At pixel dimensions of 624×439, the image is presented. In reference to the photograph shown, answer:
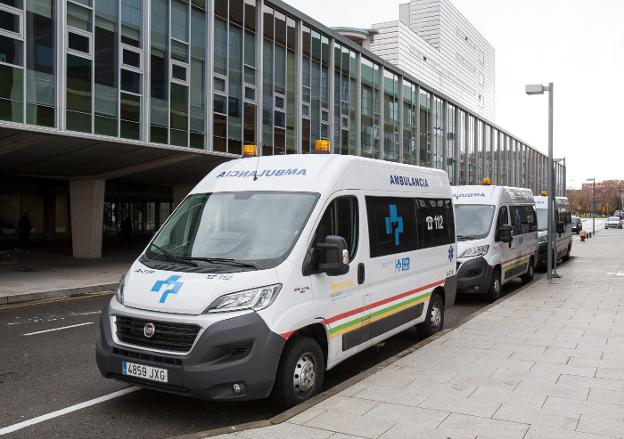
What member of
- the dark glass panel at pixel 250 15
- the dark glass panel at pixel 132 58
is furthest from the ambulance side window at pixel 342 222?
the dark glass panel at pixel 250 15

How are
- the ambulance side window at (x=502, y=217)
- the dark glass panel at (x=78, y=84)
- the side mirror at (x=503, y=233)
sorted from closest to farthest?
the side mirror at (x=503, y=233)
the ambulance side window at (x=502, y=217)
the dark glass panel at (x=78, y=84)

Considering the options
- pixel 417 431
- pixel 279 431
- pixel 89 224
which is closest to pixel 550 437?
pixel 417 431

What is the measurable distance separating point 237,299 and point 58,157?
16.2 metres

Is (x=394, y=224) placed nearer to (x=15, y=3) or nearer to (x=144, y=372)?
(x=144, y=372)

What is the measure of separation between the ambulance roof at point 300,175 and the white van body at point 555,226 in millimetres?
12206

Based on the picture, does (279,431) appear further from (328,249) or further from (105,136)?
(105,136)

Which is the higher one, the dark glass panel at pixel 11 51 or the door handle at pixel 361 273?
the dark glass panel at pixel 11 51

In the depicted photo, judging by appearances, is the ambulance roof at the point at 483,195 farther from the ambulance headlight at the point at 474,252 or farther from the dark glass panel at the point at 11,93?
the dark glass panel at the point at 11,93

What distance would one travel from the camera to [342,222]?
19.1 ft

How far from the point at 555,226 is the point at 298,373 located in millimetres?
15101

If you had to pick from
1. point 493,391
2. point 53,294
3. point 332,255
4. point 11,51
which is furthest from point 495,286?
point 11,51

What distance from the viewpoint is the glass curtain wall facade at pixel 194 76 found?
15.6 meters

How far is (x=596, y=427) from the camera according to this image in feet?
14.6

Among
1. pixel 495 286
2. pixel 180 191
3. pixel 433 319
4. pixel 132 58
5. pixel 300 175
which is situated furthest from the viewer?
pixel 180 191
